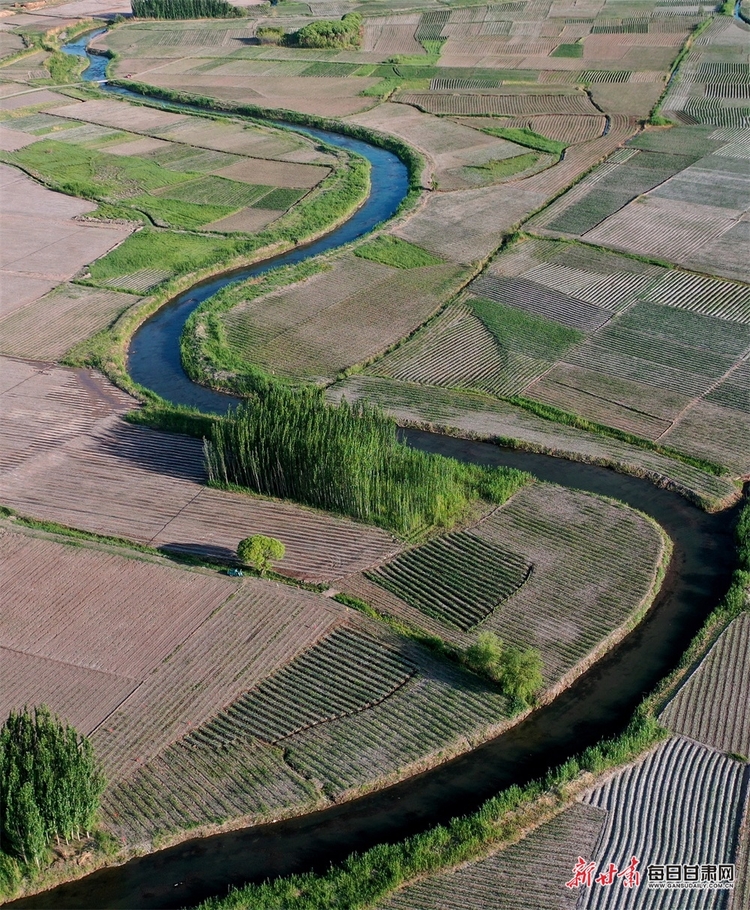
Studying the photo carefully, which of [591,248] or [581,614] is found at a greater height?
[591,248]

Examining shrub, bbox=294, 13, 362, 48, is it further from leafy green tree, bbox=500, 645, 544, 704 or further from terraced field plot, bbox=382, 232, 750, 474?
leafy green tree, bbox=500, 645, 544, 704

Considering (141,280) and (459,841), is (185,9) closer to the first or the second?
(141,280)

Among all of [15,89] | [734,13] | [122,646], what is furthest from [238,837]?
[734,13]

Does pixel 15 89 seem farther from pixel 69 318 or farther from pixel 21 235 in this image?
pixel 69 318

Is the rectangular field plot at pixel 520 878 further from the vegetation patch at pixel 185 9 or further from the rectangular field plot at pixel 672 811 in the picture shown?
the vegetation patch at pixel 185 9

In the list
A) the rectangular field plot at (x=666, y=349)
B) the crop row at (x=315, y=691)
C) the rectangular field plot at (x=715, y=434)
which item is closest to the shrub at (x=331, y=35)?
the rectangular field plot at (x=666, y=349)

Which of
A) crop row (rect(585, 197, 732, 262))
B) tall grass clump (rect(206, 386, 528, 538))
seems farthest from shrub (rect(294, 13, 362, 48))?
tall grass clump (rect(206, 386, 528, 538))

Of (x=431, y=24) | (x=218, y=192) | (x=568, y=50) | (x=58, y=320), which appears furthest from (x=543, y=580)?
(x=431, y=24)
